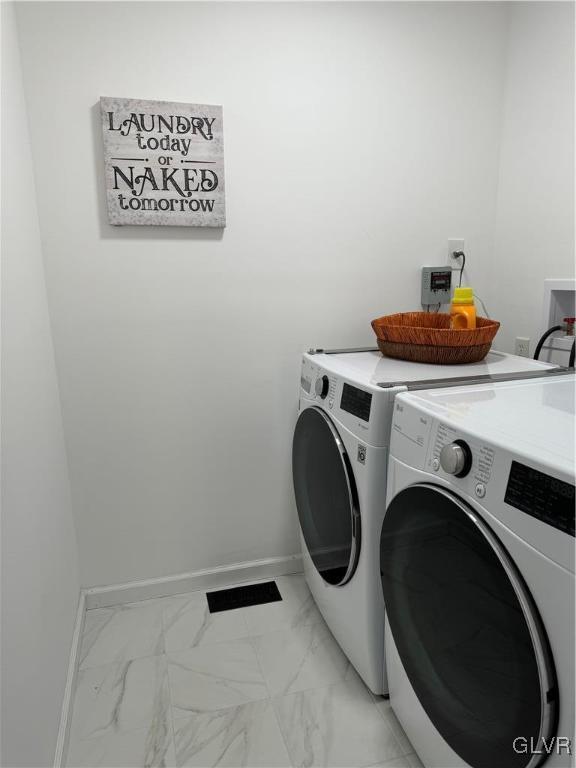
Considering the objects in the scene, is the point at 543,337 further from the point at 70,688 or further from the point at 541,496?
the point at 70,688

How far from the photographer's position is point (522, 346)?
1.91 meters

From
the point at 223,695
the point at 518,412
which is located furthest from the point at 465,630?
the point at 223,695

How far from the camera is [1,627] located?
90 cm

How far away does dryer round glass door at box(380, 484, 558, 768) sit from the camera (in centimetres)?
79

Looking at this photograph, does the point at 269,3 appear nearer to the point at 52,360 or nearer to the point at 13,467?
the point at 52,360

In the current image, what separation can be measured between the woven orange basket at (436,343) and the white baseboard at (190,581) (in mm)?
972

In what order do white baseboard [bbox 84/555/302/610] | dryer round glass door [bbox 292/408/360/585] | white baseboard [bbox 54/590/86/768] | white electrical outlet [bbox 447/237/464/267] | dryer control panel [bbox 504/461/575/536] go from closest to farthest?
dryer control panel [bbox 504/461/575/536] → white baseboard [bbox 54/590/86/768] → dryer round glass door [bbox 292/408/360/585] → white baseboard [bbox 84/555/302/610] → white electrical outlet [bbox 447/237/464/267]

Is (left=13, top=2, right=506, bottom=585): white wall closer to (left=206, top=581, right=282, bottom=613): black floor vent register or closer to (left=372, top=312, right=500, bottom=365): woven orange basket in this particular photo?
(left=206, top=581, right=282, bottom=613): black floor vent register

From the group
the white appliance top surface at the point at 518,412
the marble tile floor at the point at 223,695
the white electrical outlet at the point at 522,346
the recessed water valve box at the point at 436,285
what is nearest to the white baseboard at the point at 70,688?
the marble tile floor at the point at 223,695

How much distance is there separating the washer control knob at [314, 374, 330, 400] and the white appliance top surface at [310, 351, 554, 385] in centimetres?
4

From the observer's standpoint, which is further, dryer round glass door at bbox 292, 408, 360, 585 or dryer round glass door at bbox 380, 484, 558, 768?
dryer round glass door at bbox 292, 408, 360, 585

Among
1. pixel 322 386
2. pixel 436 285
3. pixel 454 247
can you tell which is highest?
pixel 454 247

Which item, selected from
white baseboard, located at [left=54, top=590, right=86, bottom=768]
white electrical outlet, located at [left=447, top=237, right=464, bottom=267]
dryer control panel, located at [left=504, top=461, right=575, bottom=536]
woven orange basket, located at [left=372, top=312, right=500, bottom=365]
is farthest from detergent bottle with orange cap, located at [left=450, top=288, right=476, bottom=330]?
white baseboard, located at [left=54, top=590, right=86, bottom=768]

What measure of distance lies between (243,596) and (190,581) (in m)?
0.21
